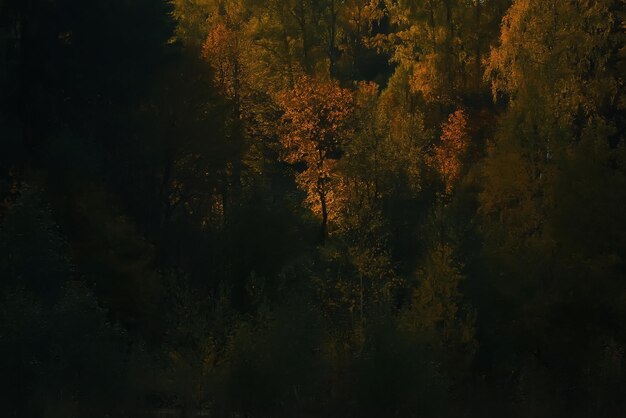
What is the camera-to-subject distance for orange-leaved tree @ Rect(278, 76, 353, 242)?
51.4 meters

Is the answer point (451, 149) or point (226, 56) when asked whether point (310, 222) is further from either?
point (226, 56)

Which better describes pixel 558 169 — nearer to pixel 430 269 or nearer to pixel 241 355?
pixel 430 269

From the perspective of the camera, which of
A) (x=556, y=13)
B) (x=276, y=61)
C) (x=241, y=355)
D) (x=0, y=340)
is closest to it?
(x=0, y=340)

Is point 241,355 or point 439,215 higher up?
point 439,215

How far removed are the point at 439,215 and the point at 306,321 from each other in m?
9.21

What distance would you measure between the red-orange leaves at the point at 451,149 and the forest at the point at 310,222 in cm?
13

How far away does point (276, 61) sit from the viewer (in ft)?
198

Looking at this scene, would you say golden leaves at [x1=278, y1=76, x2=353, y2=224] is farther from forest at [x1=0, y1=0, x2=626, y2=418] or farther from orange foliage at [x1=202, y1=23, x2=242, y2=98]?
orange foliage at [x1=202, y1=23, x2=242, y2=98]

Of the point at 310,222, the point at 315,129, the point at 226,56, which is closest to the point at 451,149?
the point at 315,129

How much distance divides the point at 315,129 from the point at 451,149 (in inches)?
238

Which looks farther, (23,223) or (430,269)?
(430,269)

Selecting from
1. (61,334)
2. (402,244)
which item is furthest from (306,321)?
(402,244)

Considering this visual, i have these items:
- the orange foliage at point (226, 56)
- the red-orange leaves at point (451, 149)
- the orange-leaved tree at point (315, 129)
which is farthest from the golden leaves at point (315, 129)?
the red-orange leaves at point (451, 149)

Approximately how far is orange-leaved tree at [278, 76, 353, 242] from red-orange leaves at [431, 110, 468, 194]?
420 cm
